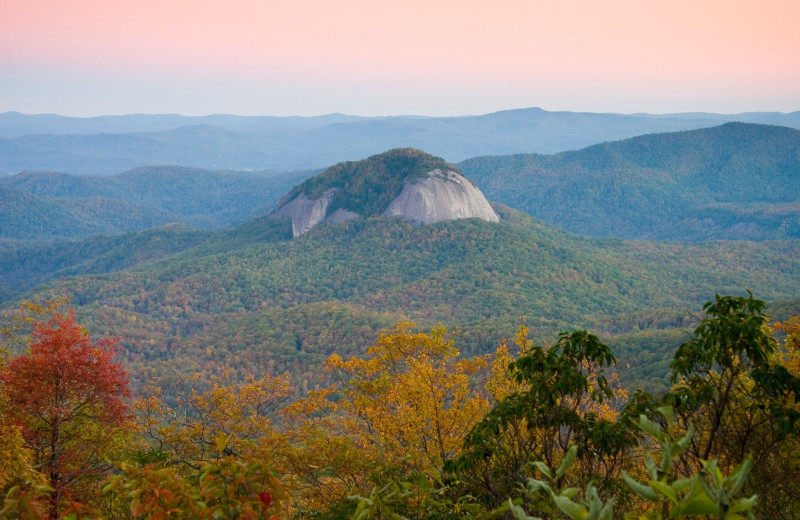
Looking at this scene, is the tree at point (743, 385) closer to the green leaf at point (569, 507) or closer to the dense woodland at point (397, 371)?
the dense woodland at point (397, 371)

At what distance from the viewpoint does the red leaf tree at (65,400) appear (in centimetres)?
1562

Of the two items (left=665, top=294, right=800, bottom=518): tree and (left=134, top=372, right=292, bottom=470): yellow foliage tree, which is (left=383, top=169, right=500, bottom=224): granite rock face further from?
(left=665, top=294, right=800, bottom=518): tree

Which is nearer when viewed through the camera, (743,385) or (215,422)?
(743,385)

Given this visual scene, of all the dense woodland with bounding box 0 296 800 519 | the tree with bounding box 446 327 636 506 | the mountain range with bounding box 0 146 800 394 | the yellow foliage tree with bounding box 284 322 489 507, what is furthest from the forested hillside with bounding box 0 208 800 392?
the tree with bounding box 446 327 636 506

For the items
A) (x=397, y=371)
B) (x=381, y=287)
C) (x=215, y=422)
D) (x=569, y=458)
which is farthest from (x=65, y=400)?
(x=381, y=287)

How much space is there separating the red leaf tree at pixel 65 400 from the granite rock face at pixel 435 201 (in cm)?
11673

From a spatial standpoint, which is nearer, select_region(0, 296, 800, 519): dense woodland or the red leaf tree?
select_region(0, 296, 800, 519): dense woodland

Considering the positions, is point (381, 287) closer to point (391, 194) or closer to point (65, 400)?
point (391, 194)

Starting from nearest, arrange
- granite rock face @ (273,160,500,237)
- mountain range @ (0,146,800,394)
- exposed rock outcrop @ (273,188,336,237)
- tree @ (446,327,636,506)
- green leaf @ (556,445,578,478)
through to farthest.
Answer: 1. green leaf @ (556,445,578,478)
2. tree @ (446,327,636,506)
3. mountain range @ (0,146,800,394)
4. granite rock face @ (273,160,500,237)
5. exposed rock outcrop @ (273,188,336,237)

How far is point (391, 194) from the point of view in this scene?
140 metres

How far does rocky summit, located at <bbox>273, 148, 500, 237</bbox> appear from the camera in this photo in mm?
134125

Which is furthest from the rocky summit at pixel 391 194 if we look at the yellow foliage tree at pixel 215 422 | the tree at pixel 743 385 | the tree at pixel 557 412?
the tree at pixel 557 412

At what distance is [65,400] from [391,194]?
410 feet

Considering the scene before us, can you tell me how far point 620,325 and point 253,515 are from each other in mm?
88150
